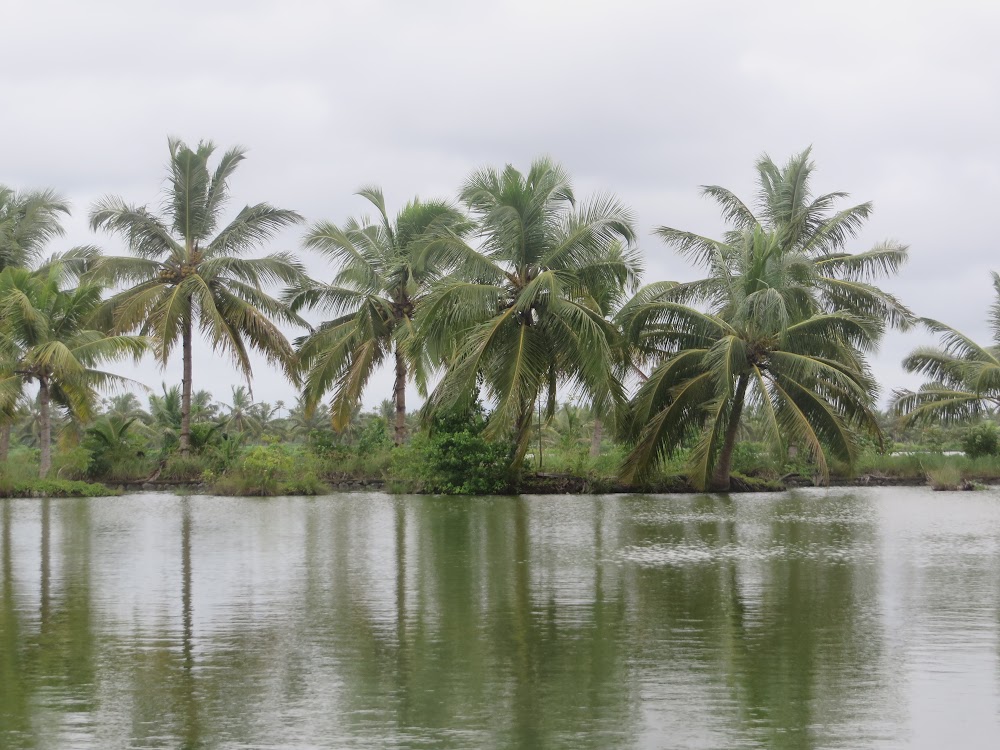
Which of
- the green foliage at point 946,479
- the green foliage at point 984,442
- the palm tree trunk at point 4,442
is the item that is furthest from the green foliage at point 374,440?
the green foliage at point 984,442

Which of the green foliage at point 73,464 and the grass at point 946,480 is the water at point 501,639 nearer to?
the green foliage at point 73,464

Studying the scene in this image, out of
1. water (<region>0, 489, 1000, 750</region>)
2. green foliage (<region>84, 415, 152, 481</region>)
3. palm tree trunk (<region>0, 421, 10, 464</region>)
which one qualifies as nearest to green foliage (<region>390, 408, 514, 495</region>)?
green foliage (<region>84, 415, 152, 481</region>)

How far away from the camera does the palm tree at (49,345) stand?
2764cm

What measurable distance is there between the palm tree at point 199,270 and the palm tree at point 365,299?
108 centimetres

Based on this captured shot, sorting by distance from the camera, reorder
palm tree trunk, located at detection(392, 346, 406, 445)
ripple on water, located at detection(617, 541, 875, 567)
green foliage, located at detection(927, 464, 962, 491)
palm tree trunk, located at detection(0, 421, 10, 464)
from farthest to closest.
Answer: palm tree trunk, located at detection(0, 421, 10, 464)
palm tree trunk, located at detection(392, 346, 406, 445)
green foliage, located at detection(927, 464, 962, 491)
ripple on water, located at detection(617, 541, 875, 567)

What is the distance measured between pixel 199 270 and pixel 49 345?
5674mm

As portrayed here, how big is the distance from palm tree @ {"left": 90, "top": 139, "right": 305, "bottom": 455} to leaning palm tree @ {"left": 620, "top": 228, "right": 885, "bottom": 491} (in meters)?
11.2

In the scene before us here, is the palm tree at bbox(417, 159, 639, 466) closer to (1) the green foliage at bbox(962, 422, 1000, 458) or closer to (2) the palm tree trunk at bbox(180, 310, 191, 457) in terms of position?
(2) the palm tree trunk at bbox(180, 310, 191, 457)

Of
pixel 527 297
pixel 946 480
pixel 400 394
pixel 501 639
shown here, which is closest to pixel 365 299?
pixel 400 394

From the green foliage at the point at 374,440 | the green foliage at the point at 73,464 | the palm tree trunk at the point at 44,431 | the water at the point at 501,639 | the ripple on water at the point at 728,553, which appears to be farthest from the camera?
the green foliage at the point at 374,440

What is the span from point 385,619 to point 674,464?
1975cm

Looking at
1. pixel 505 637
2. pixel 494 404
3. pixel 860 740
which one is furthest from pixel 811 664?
pixel 494 404

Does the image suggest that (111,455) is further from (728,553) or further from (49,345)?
(728,553)

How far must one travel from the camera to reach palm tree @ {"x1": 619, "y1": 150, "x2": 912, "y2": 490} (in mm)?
25531
